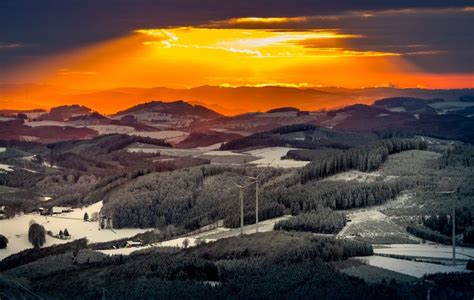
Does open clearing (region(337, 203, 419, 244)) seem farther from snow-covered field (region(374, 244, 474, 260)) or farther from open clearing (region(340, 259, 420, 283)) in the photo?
open clearing (region(340, 259, 420, 283))

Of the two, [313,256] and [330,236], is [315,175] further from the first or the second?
[313,256]

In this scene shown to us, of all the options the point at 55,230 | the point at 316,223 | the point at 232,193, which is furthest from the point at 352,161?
the point at 55,230

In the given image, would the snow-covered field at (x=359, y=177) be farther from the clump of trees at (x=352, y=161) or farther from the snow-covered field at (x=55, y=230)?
the snow-covered field at (x=55, y=230)

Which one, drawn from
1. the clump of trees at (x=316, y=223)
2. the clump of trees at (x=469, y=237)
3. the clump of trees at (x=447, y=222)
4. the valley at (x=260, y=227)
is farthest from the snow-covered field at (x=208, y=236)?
the clump of trees at (x=469, y=237)

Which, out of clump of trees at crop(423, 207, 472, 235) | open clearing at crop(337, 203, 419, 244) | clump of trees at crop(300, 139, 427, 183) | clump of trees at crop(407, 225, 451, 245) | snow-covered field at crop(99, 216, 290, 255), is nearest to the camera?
clump of trees at crop(407, 225, 451, 245)

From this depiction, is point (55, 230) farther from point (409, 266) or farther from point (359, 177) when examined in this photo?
point (409, 266)

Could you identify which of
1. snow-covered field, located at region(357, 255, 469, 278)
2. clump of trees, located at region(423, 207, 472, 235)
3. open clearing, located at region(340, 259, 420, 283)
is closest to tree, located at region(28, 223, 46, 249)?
clump of trees, located at region(423, 207, 472, 235)
